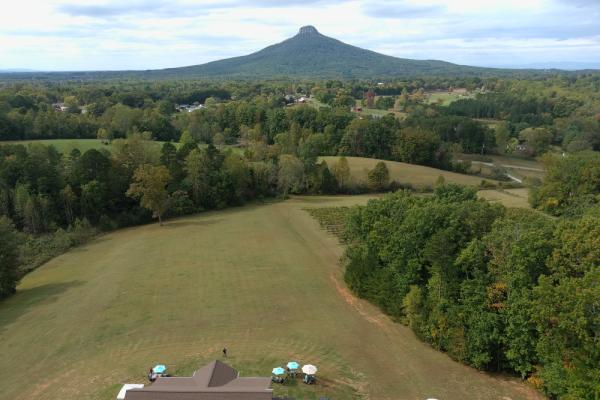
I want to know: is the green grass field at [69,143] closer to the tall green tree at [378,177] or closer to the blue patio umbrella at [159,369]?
the tall green tree at [378,177]

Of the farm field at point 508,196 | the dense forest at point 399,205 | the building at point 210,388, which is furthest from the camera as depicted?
the farm field at point 508,196

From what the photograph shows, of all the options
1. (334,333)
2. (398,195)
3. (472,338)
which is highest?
(398,195)

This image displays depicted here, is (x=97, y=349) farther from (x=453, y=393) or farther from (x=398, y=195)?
(x=398, y=195)

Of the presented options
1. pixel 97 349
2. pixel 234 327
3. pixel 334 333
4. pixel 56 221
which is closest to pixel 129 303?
pixel 97 349

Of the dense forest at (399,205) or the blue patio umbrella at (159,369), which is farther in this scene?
the blue patio umbrella at (159,369)

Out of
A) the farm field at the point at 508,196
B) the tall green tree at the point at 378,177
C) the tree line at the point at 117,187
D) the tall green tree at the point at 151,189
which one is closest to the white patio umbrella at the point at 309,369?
the tree line at the point at 117,187

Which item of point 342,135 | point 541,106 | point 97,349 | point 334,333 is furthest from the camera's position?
A: point 541,106

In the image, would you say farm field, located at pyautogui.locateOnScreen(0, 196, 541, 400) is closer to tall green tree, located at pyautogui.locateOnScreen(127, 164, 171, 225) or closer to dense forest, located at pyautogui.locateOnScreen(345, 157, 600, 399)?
dense forest, located at pyautogui.locateOnScreen(345, 157, 600, 399)
